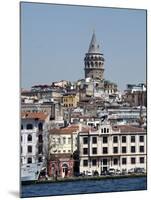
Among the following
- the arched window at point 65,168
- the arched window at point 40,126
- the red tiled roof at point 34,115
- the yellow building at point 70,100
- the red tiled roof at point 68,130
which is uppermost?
the yellow building at point 70,100

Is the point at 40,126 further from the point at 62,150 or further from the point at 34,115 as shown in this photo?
the point at 62,150

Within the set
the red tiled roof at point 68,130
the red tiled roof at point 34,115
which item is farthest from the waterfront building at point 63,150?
the red tiled roof at point 34,115

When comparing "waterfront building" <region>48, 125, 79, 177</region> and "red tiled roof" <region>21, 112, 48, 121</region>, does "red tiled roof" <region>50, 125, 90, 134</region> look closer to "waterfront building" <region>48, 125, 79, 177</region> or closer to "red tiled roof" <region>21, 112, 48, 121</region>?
"waterfront building" <region>48, 125, 79, 177</region>

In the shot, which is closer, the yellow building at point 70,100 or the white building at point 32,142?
the white building at point 32,142

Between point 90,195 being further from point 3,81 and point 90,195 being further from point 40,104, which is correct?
point 3,81

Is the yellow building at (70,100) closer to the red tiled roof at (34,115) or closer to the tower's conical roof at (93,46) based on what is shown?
the red tiled roof at (34,115)

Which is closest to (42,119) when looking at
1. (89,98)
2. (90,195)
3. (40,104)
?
(40,104)

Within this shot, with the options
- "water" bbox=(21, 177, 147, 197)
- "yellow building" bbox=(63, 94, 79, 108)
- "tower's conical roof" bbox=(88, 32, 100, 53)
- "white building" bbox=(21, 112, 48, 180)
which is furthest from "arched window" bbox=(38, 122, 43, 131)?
"tower's conical roof" bbox=(88, 32, 100, 53)

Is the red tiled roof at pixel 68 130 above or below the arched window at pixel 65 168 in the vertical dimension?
above
